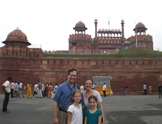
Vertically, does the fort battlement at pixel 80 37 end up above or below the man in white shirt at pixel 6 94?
above

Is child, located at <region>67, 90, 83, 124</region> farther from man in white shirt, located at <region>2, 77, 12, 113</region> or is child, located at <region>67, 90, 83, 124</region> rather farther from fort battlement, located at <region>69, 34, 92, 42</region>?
fort battlement, located at <region>69, 34, 92, 42</region>

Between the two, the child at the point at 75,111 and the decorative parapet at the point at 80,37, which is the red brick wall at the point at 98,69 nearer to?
the decorative parapet at the point at 80,37

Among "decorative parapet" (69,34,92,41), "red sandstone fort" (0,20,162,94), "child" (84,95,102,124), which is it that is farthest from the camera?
"decorative parapet" (69,34,92,41)

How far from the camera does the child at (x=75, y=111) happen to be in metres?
3.24

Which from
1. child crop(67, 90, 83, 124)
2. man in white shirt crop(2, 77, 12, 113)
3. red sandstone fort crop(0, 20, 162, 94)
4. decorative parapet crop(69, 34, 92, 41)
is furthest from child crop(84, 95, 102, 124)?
decorative parapet crop(69, 34, 92, 41)

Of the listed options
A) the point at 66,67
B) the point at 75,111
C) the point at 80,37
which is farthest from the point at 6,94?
the point at 80,37

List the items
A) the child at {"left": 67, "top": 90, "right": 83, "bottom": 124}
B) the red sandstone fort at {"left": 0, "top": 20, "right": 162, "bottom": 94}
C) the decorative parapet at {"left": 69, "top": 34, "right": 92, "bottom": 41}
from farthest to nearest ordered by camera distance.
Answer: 1. the decorative parapet at {"left": 69, "top": 34, "right": 92, "bottom": 41}
2. the red sandstone fort at {"left": 0, "top": 20, "right": 162, "bottom": 94}
3. the child at {"left": 67, "top": 90, "right": 83, "bottom": 124}

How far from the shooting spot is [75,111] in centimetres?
326

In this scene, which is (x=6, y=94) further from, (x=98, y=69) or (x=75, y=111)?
(x=98, y=69)

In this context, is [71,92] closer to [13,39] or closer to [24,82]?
[24,82]

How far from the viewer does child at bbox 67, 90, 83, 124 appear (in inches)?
128

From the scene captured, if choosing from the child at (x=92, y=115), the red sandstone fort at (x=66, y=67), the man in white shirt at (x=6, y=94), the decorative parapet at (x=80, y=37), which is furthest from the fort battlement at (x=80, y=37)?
the child at (x=92, y=115)

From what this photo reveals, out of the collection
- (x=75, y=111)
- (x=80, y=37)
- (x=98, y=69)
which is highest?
(x=80, y=37)

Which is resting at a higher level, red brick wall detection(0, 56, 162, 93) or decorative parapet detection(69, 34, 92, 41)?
decorative parapet detection(69, 34, 92, 41)
